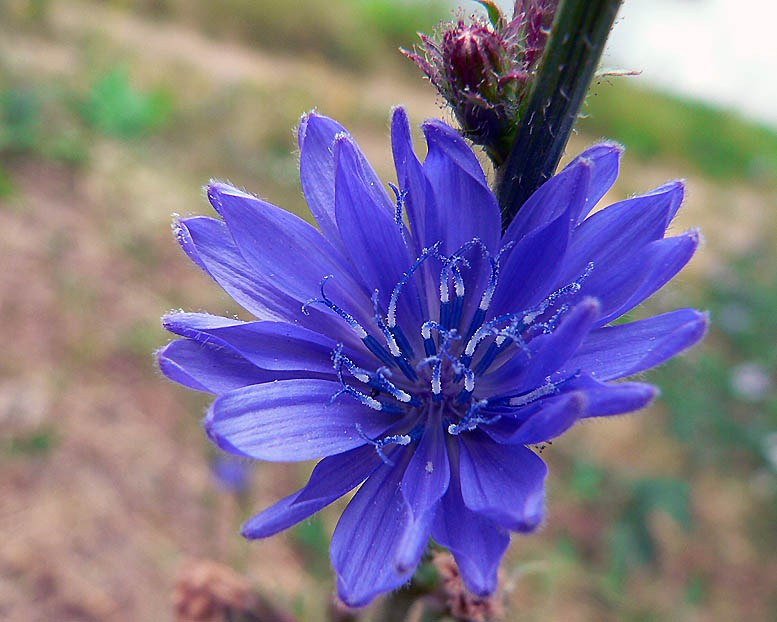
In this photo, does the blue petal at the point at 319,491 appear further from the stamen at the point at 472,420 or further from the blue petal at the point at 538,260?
the blue petal at the point at 538,260

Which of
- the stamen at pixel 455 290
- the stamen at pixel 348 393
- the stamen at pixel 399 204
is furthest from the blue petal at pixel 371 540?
the stamen at pixel 399 204

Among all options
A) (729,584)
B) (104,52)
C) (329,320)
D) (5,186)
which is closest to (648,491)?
(729,584)

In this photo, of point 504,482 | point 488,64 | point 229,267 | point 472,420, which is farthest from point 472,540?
point 488,64

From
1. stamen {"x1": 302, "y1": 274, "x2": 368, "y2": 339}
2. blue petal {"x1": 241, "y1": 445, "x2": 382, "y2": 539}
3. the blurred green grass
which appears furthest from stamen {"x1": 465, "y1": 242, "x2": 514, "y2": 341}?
the blurred green grass

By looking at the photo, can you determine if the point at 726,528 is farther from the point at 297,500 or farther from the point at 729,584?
the point at 297,500

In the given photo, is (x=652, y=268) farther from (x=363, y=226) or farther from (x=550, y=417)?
(x=363, y=226)

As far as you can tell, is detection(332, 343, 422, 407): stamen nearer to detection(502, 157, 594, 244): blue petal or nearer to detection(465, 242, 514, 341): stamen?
detection(465, 242, 514, 341): stamen
